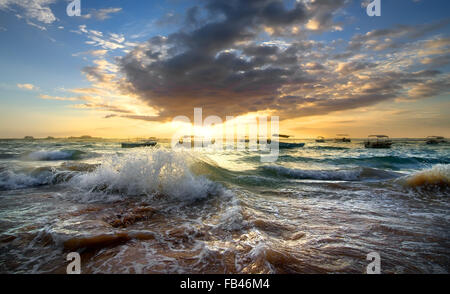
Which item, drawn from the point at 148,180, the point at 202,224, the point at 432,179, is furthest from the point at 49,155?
the point at 432,179

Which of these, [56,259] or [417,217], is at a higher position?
[56,259]

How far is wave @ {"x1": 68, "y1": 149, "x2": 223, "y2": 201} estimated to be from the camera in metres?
6.42

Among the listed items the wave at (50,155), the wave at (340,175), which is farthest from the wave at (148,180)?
the wave at (50,155)

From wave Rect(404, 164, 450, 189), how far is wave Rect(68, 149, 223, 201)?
26.7ft

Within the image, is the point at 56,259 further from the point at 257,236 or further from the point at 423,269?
the point at 423,269

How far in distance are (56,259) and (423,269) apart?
16.5 feet

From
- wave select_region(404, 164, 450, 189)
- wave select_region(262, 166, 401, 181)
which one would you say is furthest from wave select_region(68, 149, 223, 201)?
wave select_region(404, 164, 450, 189)

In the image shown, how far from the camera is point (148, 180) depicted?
6.74 meters

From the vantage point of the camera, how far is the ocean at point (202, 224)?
105 inches

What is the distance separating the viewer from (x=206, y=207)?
17.7 feet

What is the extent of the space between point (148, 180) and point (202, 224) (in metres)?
3.46

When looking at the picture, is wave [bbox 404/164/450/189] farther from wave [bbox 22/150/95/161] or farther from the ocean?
wave [bbox 22/150/95/161]
